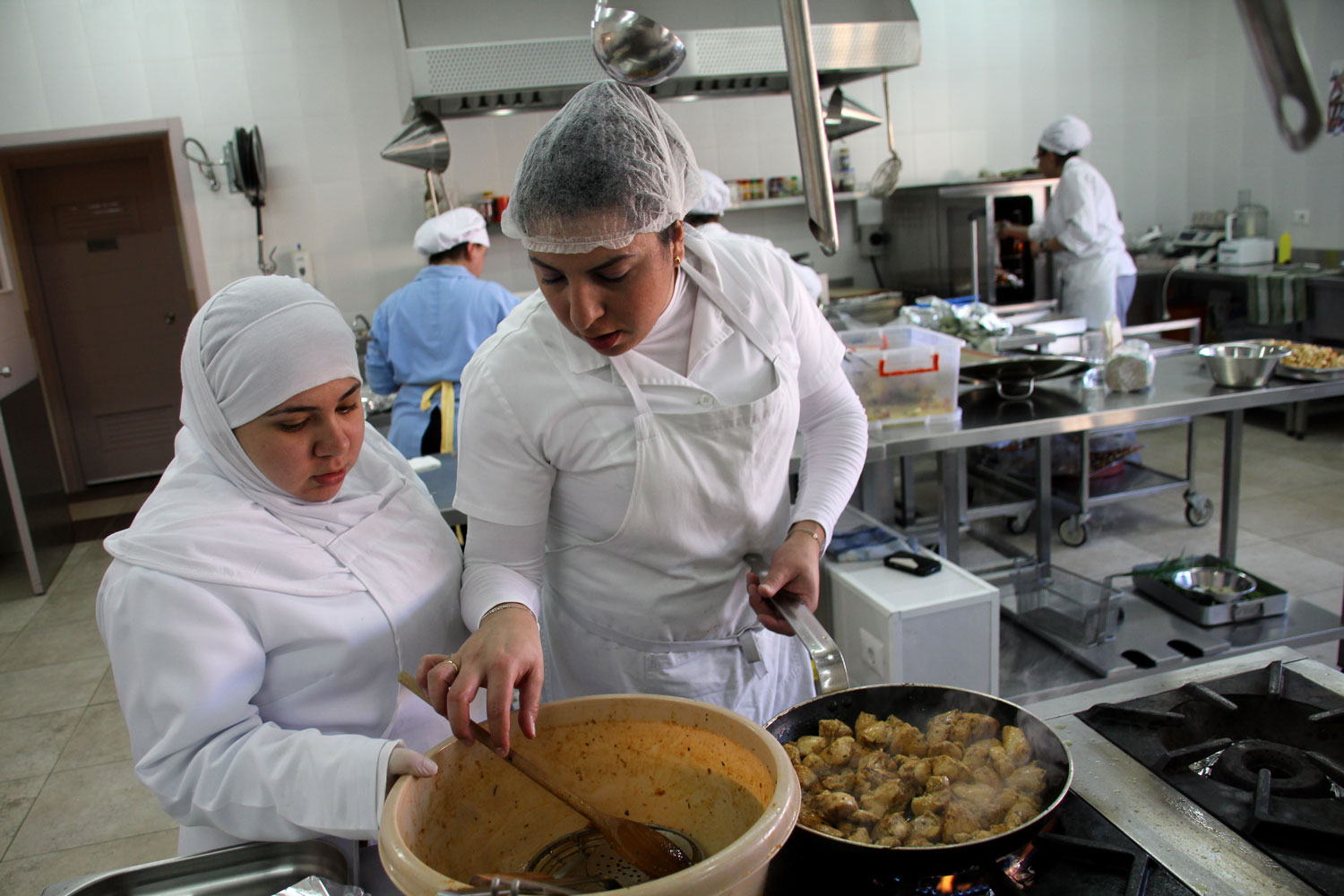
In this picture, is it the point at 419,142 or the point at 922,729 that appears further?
the point at 419,142

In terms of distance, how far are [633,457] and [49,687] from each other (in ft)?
11.8

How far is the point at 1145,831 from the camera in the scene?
96 cm

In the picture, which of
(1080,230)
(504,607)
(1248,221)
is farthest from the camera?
(1248,221)

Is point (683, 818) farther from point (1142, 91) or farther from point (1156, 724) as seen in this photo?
point (1142, 91)

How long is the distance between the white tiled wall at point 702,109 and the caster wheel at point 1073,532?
2758mm

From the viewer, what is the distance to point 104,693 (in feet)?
12.0

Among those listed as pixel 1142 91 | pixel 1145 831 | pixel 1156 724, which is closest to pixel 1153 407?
pixel 1156 724

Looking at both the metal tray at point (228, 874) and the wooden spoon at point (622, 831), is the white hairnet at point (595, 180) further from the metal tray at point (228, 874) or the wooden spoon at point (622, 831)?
the metal tray at point (228, 874)

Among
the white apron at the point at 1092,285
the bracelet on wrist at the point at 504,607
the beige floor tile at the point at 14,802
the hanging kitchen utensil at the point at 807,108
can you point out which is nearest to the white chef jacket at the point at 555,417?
the bracelet on wrist at the point at 504,607

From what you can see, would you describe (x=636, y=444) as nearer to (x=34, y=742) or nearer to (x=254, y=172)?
(x=34, y=742)

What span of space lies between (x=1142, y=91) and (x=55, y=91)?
23.2 ft

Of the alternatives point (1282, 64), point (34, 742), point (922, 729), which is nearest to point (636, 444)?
point (922, 729)

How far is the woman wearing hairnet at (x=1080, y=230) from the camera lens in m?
5.14

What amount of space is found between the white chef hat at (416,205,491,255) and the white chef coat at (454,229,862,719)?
2.33 m
